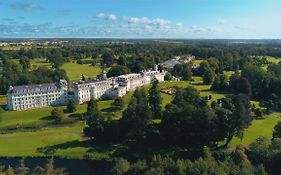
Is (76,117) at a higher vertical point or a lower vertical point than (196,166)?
lower

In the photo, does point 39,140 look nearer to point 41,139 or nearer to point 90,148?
point 41,139

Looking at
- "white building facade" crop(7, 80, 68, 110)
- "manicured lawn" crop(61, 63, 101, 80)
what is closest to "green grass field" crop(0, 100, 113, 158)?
"white building facade" crop(7, 80, 68, 110)

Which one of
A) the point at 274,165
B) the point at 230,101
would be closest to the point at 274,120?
the point at 230,101

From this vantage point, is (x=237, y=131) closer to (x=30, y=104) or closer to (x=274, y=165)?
(x=274, y=165)

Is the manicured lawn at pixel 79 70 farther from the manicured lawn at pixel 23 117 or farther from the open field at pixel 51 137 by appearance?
the open field at pixel 51 137

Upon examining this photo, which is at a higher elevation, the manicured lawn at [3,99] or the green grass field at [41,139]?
the manicured lawn at [3,99]

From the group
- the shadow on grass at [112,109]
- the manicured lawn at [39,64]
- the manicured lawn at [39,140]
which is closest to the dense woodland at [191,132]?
the shadow on grass at [112,109]
